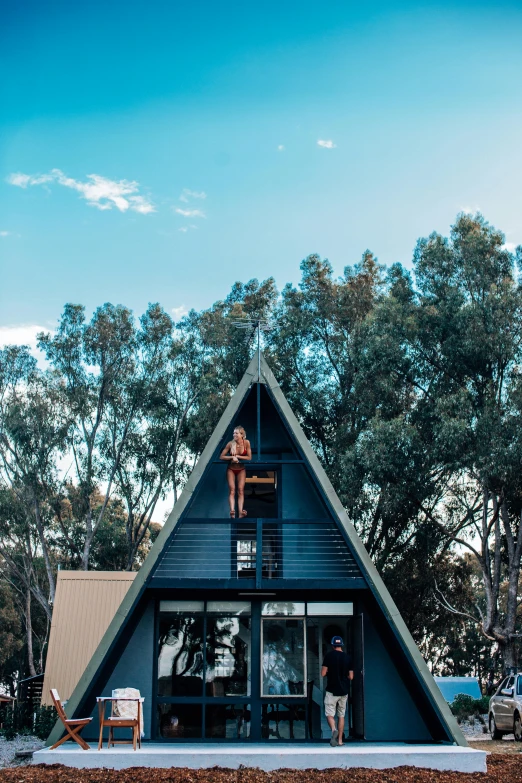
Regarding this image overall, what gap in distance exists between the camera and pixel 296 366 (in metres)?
30.9

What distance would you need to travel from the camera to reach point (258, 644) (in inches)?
524

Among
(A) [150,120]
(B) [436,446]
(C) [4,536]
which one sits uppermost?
(A) [150,120]

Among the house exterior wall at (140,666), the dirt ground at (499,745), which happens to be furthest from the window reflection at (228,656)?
the dirt ground at (499,745)

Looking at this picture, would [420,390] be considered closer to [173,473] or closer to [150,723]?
[173,473]

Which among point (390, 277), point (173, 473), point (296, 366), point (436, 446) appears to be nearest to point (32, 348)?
point (173, 473)

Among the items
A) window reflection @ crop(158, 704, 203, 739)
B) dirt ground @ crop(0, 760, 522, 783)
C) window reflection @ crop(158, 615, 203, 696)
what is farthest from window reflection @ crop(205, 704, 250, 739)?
dirt ground @ crop(0, 760, 522, 783)

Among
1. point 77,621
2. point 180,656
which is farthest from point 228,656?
point 77,621

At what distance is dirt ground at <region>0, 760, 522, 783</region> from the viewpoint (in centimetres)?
943

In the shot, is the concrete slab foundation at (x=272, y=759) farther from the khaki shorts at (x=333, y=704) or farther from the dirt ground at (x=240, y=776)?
the khaki shorts at (x=333, y=704)

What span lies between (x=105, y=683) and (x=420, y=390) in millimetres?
17596

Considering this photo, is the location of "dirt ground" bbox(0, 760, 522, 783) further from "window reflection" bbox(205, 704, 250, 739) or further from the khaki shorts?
"window reflection" bbox(205, 704, 250, 739)

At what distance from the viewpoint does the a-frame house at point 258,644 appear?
12.8 metres

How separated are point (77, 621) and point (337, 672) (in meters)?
9.93

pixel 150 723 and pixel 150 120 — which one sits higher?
pixel 150 120
